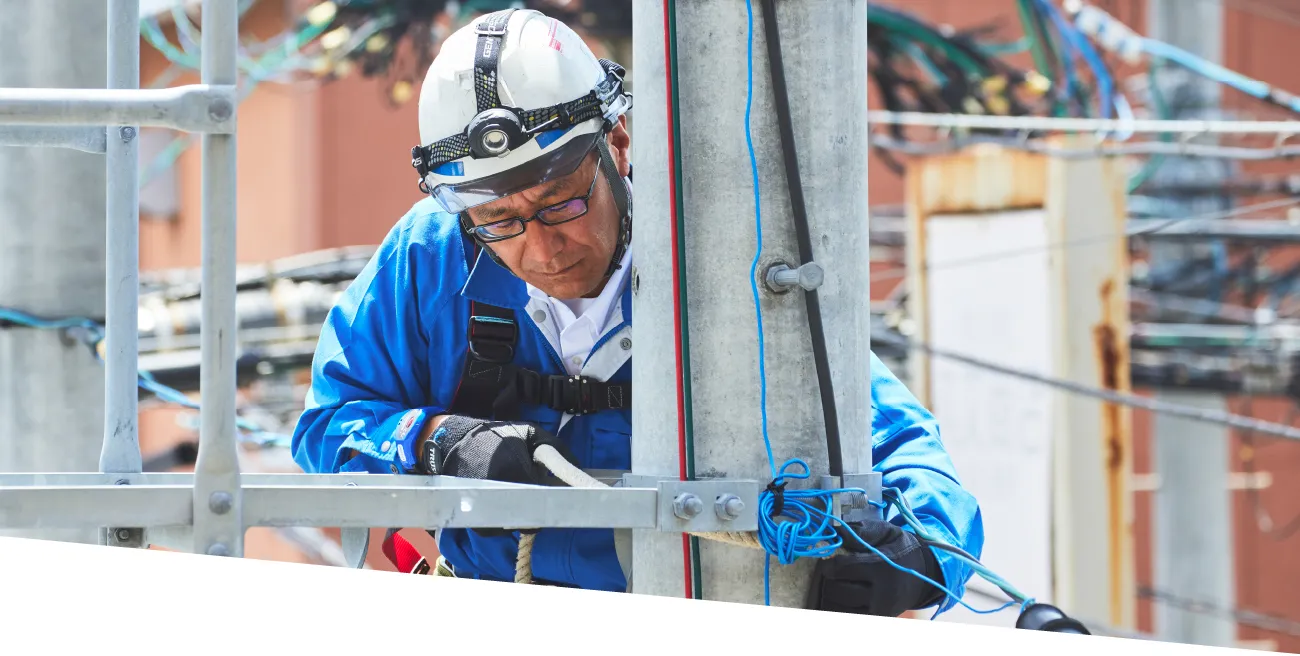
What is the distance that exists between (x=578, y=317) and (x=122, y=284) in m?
1.09

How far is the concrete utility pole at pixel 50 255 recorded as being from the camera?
140 inches

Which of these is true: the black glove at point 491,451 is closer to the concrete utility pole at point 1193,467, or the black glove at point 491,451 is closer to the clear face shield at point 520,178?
the clear face shield at point 520,178

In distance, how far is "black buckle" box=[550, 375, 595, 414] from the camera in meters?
2.97

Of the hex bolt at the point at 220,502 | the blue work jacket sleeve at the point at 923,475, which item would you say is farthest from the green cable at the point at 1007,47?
the hex bolt at the point at 220,502

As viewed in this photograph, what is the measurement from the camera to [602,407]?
2.98 m

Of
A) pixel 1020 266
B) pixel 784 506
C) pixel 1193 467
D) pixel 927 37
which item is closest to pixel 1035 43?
pixel 927 37

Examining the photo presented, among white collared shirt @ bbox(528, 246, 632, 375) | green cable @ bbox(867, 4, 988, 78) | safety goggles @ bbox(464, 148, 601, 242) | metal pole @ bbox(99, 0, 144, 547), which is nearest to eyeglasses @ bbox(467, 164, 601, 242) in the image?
safety goggles @ bbox(464, 148, 601, 242)

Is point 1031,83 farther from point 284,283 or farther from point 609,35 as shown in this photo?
point 284,283

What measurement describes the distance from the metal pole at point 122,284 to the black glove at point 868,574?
3.23 ft

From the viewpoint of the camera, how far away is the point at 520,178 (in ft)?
9.23

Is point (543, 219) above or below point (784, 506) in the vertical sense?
above

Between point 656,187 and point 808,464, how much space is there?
0.47 m

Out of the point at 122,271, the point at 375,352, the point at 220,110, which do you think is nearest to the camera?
the point at 220,110

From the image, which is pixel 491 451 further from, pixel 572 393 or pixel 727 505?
pixel 727 505
